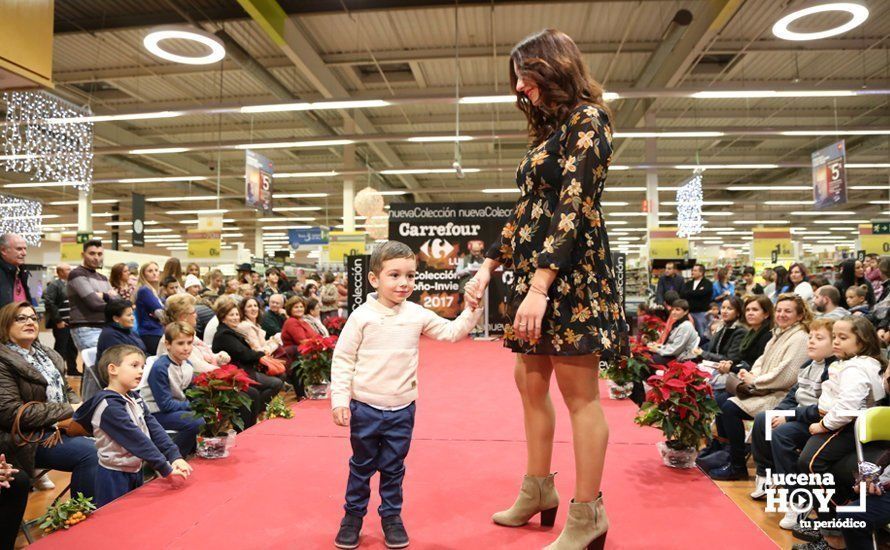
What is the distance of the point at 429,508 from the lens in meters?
2.19

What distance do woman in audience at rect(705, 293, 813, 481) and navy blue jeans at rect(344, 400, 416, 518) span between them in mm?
2068

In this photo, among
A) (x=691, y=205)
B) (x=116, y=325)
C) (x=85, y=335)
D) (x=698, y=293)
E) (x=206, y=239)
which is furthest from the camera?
(x=206, y=239)

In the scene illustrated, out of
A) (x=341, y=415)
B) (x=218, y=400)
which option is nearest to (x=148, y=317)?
(x=218, y=400)

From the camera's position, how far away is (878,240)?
49.0 feet

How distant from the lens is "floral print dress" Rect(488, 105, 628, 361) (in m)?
1.55

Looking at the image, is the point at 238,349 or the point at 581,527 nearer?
the point at 581,527

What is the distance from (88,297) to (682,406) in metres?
4.62

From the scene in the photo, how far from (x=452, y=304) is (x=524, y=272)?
23.2 feet

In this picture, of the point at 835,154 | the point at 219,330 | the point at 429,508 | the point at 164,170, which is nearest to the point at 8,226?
the point at 164,170

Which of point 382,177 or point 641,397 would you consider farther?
point 382,177

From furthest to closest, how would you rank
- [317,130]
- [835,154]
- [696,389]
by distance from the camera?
[317,130] < [835,154] < [696,389]

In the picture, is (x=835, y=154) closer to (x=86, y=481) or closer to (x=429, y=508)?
(x=429, y=508)

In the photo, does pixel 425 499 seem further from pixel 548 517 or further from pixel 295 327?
pixel 295 327

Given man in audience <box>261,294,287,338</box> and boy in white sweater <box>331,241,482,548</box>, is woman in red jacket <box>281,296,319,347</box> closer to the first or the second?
man in audience <box>261,294,287,338</box>
